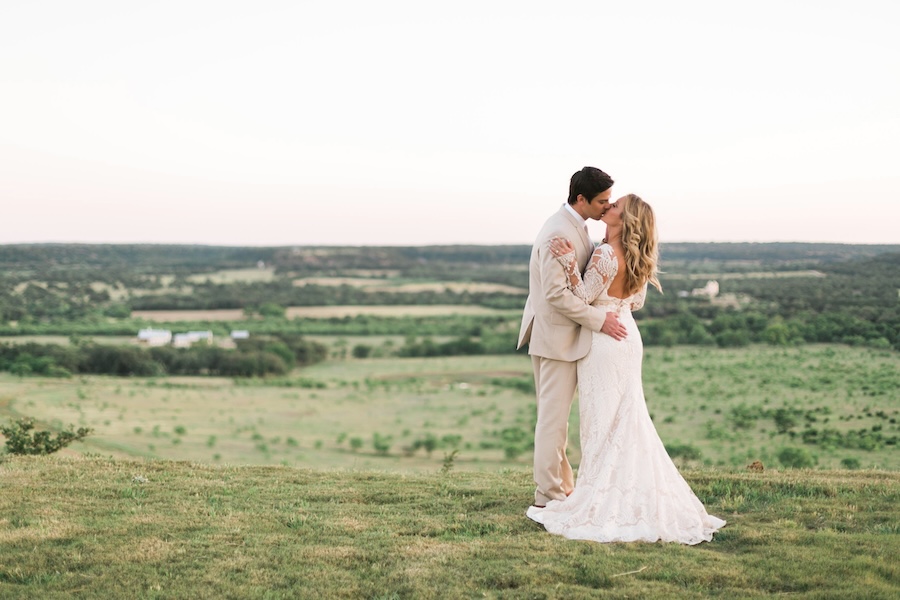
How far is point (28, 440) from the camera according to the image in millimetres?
11203

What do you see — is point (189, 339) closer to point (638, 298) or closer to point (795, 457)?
point (795, 457)

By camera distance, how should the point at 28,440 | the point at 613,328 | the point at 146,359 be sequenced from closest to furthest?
the point at 613,328 → the point at 28,440 → the point at 146,359

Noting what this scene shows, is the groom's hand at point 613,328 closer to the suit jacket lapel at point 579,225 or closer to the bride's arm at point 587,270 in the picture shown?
the bride's arm at point 587,270

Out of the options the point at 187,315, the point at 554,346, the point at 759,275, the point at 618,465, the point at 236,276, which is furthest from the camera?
the point at 236,276

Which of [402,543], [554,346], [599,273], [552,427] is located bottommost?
[402,543]

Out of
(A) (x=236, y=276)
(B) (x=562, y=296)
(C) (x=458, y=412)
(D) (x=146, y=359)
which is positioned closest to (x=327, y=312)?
(A) (x=236, y=276)

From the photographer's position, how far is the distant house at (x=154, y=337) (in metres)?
76.1

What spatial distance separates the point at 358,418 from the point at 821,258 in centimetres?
3192

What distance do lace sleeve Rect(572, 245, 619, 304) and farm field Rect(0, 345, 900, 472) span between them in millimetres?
16598

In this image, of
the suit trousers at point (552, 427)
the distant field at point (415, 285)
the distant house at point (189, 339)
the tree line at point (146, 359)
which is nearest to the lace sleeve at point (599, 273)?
the suit trousers at point (552, 427)

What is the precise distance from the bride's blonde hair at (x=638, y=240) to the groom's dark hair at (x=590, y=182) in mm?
206

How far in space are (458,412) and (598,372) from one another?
47.5 m

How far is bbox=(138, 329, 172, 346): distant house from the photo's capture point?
250 feet

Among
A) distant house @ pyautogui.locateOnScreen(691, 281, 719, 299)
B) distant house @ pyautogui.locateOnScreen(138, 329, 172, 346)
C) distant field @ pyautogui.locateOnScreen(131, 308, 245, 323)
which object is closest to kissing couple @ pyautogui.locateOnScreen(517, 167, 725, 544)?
distant house @ pyautogui.locateOnScreen(691, 281, 719, 299)
